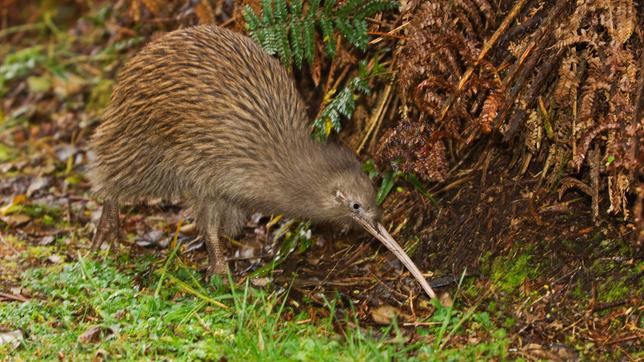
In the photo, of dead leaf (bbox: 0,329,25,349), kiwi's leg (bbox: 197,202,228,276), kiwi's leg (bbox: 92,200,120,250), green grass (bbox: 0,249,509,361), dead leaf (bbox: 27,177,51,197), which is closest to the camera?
green grass (bbox: 0,249,509,361)

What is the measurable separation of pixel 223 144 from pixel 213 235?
473 mm

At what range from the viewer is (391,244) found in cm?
392

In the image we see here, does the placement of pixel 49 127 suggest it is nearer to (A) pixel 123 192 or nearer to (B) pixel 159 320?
(A) pixel 123 192

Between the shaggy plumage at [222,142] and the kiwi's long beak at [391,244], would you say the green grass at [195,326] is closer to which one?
the kiwi's long beak at [391,244]

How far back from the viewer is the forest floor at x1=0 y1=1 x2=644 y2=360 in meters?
3.45

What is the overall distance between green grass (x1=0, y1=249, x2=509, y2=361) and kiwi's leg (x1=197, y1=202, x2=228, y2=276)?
16 cm

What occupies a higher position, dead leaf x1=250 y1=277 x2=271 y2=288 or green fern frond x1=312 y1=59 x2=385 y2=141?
green fern frond x1=312 y1=59 x2=385 y2=141

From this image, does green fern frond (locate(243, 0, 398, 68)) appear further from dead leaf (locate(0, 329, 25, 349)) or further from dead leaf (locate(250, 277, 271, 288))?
dead leaf (locate(0, 329, 25, 349))

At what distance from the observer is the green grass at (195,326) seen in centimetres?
338

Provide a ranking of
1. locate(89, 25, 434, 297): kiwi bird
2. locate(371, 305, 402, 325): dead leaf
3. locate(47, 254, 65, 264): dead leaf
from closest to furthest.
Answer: locate(371, 305, 402, 325): dead leaf → locate(89, 25, 434, 297): kiwi bird → locate(47, 254, 65, 264): dead leaf

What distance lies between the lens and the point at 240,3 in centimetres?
463

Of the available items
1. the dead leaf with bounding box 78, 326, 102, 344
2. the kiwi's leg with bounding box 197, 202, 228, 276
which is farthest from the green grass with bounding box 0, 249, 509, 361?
the kiwi's leg with bounding box 197, 202, 228, 276

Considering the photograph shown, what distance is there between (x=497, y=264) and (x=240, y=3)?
1894mm

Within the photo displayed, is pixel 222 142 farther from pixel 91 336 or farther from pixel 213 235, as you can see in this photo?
pixel 91 336
